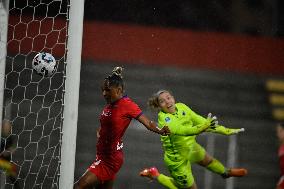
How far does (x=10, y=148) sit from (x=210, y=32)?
269 cm

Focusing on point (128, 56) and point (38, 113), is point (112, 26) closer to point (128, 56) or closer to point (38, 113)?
point (128, 56)

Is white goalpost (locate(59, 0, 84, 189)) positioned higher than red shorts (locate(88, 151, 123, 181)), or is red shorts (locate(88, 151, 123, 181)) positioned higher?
white goalpost (locate(59, 0, 84, 189))

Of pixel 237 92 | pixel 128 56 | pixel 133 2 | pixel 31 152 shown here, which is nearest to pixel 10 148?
pixel 31 152

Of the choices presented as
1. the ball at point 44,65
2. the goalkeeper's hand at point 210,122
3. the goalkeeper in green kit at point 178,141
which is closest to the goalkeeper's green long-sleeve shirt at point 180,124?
the goalkeeper in green kit at point 178,141

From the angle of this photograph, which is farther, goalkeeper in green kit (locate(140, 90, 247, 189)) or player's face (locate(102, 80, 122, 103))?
goalkeeper in green kit (locate(140, 90, 247, 189))

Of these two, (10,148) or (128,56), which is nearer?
(10,148)

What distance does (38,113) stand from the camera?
6801 millimetres

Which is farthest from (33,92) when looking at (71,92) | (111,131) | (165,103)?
(71,92)

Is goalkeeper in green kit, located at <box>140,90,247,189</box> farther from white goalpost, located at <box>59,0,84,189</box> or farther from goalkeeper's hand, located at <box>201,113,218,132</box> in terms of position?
Result: white goalpost, located at <box>59,0,84,189</box>

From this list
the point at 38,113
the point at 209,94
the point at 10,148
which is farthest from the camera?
the point at 209,94

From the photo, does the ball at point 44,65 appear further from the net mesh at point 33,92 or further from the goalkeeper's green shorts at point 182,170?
the net mesh at point 33,92

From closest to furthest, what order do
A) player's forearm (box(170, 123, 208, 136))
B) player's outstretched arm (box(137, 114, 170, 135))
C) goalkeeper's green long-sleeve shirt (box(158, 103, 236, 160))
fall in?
player's outstretched arm (box(137, 114, 170, 135)) → player's forearm (box(170, 123, 208, 136)) → goalkeeper's green long-sleeve shirt (box(158, 103, 236, 160))

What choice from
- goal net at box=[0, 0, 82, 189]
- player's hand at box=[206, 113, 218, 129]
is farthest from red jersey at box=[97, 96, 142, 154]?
goal net at box=[0, 0, 82, 189]

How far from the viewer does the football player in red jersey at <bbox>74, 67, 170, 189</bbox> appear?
4184 millimetres
